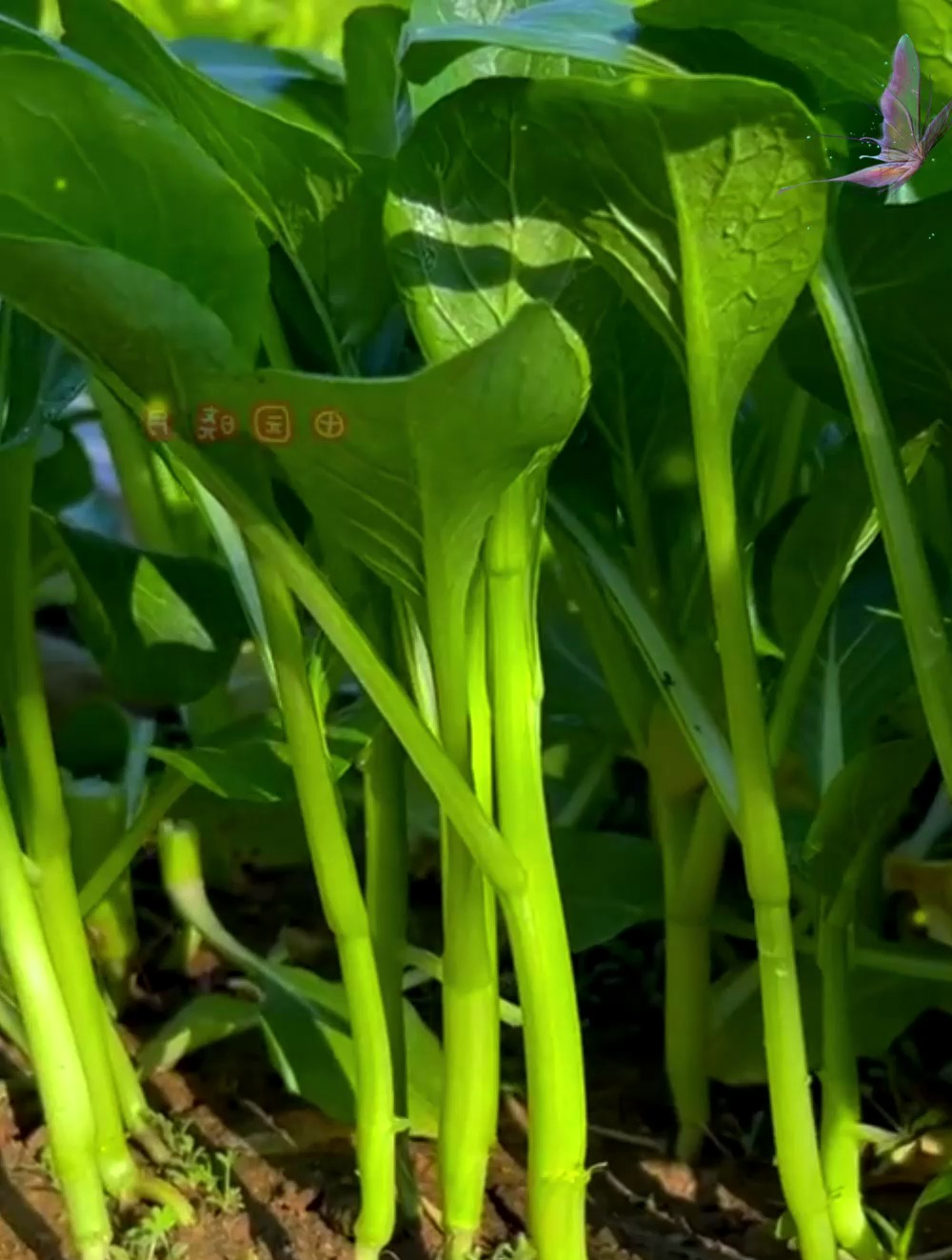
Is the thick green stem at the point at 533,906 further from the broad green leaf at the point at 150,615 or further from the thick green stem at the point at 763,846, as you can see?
the broad green leaf at the point at 150,615

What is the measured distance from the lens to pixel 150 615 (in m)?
0.50

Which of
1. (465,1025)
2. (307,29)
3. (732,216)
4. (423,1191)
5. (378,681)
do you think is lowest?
(423,1191)

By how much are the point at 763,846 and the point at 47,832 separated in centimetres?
23

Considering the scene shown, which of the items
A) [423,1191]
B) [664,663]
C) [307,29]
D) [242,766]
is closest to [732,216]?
[664,663]

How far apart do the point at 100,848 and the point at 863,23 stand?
16.2 inches

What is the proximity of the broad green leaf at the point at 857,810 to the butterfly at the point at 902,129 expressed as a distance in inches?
7.1

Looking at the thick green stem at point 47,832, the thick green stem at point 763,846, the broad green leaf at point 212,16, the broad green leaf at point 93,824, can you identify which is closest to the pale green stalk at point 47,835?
the thick green stem at point 47,832

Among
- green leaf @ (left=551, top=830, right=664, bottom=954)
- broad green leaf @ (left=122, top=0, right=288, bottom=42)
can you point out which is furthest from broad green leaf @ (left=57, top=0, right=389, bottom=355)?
broad green leaf @ (left=122, top=0, right=288, bottom=42)

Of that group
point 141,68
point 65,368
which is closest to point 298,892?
point 65,368

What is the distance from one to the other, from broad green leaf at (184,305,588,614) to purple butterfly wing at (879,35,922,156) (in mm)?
96

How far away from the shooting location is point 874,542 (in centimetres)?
46

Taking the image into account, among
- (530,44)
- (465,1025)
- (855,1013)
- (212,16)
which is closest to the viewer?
(530,44)

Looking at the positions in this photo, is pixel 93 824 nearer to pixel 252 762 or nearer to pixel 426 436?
pixel 252 762

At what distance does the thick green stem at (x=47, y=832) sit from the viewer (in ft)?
1.41
